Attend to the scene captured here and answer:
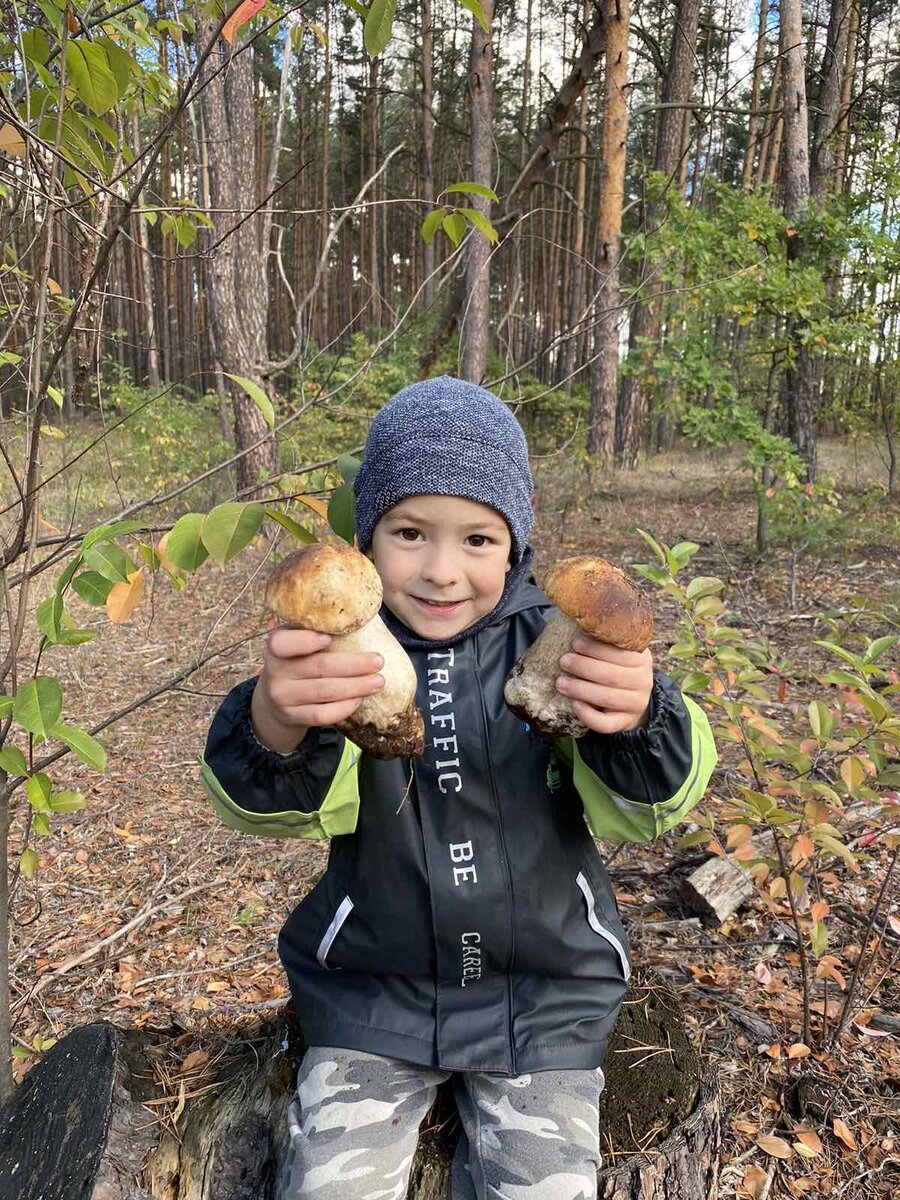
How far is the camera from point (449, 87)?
66.0 ft

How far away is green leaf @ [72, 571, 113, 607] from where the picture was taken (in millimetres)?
1181

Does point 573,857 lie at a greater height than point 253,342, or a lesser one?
lesser

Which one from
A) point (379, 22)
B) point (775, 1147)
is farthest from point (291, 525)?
point (775, 1147)

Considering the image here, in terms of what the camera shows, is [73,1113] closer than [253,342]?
Yes

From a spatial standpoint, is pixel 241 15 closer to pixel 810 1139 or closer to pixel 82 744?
pixel 82 744

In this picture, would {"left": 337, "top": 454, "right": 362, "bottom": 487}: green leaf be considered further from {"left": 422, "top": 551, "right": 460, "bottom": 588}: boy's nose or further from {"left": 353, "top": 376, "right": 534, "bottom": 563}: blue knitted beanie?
{"left": 422, "top": 551, "right": 460, "bottom": 588}: boy's nose

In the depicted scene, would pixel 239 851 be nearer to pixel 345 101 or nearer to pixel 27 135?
pixel 27 135

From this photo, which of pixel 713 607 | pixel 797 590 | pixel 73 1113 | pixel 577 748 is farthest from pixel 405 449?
pixel 797 590

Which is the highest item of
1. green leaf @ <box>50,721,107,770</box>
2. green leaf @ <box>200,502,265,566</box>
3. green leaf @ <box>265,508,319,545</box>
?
green leaf @ <box>200,502,265,566</box>

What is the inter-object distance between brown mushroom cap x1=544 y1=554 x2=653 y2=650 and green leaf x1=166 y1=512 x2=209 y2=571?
22.2 inches

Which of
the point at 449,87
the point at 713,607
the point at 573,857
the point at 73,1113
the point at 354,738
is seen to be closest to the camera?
the point at 354,738

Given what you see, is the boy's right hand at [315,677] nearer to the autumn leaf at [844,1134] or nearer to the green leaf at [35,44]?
the green leaf at [35,44]

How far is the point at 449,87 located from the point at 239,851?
22.4 m

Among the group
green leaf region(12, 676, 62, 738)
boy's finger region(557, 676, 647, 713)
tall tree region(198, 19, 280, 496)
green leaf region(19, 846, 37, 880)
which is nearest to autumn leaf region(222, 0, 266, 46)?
green leaf region(12, 676, 62, 738)
